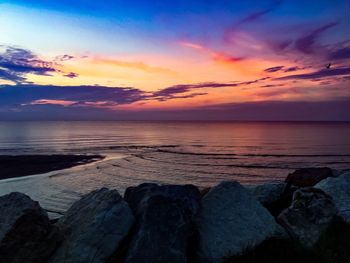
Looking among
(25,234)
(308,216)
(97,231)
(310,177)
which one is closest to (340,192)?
(308,216)

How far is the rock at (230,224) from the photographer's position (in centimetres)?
841

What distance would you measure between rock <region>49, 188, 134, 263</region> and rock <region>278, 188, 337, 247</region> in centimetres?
403

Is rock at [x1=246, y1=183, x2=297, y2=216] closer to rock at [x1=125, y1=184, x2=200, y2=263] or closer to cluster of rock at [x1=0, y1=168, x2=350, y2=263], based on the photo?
cluster of rock at [x1=0, y1=168, x2=350, y2=263]

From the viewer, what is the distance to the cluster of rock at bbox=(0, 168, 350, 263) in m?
7.72

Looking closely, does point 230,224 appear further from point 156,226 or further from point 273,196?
point 273,196

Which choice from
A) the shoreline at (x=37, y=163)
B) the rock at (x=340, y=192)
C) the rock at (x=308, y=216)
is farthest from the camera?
the shoreline at (x=37, y=163)

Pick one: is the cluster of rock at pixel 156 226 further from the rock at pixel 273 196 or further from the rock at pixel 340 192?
the rock at pixel 273 196

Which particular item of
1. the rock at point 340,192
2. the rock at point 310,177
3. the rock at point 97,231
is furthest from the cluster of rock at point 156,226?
the rock at point 310,177

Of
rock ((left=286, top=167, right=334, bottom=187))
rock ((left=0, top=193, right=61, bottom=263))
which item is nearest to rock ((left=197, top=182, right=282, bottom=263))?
rock ((left=0, top=193, right=61, bottom=263))

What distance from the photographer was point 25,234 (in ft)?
25.2

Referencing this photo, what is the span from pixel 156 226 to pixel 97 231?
1.25 metres

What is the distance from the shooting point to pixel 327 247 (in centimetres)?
873

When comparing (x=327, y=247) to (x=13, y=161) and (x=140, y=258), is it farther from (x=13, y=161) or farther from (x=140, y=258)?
(x=13, y=161)

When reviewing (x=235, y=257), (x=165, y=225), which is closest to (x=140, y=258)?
(x=165, y=225)
